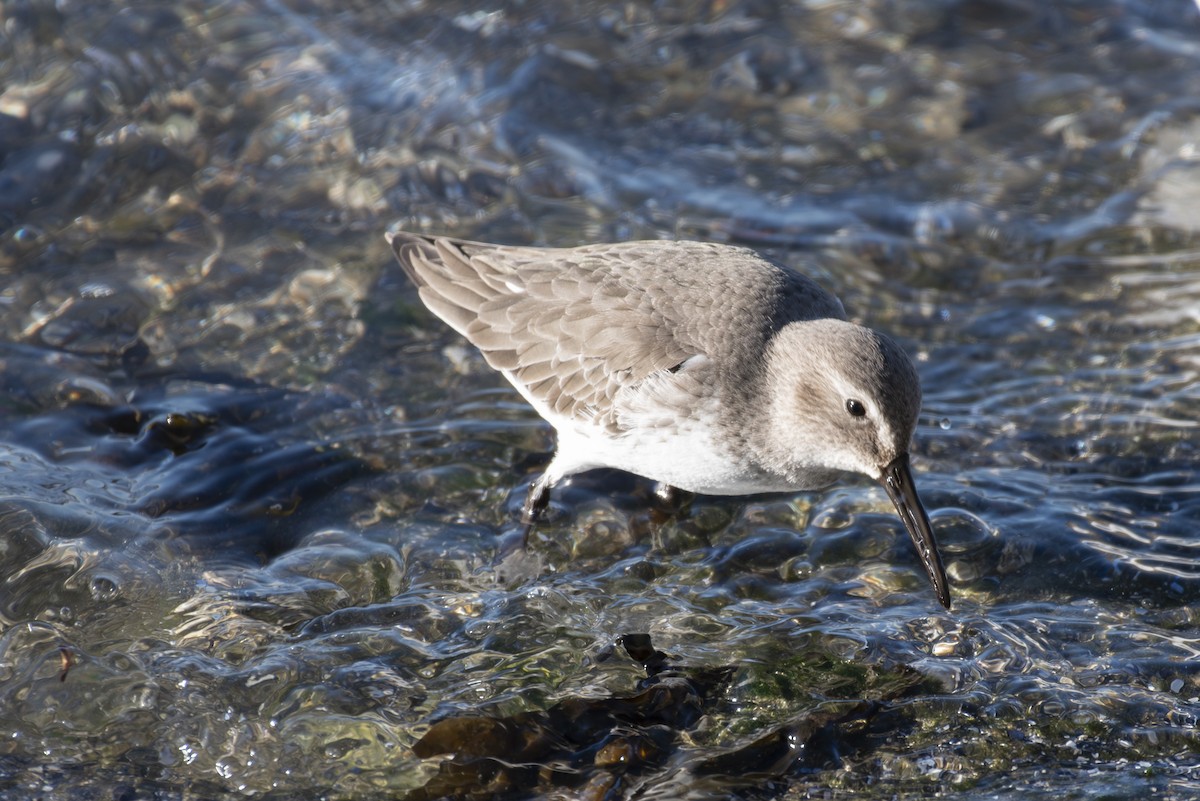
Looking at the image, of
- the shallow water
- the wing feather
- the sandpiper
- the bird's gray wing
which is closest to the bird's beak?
the sandpiper

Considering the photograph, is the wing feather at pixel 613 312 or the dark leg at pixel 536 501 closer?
the wing feather at pixel 613 312

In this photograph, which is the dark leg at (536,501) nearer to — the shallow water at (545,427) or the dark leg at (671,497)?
the shallow water at (545,427)

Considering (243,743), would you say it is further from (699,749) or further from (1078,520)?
(1078,520)

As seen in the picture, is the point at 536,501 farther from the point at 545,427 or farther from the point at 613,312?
the point at 613,312

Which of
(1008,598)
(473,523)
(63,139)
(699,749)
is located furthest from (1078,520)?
(63,139)

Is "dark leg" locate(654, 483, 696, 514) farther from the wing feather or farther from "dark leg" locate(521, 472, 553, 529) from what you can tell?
the wing feather

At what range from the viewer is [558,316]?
6.77 m

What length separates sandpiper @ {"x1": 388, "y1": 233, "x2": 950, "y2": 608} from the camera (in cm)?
587

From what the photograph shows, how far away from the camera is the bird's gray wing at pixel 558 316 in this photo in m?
6.41

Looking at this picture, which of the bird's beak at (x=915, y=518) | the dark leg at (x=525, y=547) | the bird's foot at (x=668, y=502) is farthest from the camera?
the bird's foot at (x=668, y=502)

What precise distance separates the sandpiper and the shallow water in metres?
0.65

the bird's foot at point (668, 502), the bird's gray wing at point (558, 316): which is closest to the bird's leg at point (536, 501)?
the bird's gray wing at point (558, 316)

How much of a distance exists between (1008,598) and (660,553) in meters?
1.81

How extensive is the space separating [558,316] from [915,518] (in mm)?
2217
